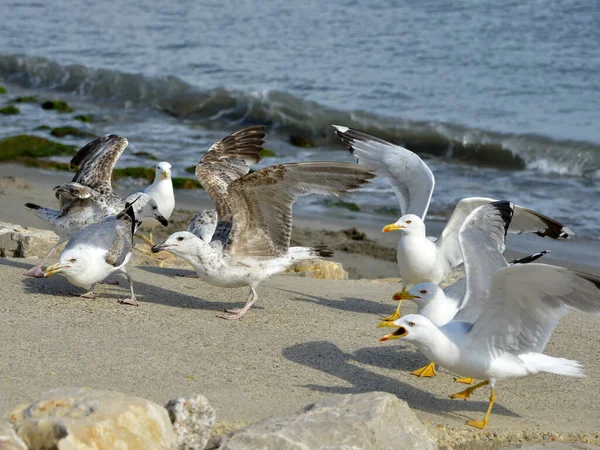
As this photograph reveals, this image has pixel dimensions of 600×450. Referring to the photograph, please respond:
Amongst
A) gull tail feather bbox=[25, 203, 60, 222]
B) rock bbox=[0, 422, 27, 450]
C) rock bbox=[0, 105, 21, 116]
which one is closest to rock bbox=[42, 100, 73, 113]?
rock bbox=[0, 105, 21, 116]

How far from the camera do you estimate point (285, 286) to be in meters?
7.90

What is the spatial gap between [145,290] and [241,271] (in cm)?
92

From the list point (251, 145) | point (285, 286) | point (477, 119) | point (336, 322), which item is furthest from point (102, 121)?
point (336, 322)

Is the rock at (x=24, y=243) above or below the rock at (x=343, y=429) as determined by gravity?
below

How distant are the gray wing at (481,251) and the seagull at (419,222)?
2.24 feet

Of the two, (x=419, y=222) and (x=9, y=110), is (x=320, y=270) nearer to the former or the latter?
(x=419, y=222)

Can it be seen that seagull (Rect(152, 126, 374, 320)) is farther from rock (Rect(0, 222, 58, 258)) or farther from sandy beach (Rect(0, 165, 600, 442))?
rock (Rect(0, 222, 58, 258))

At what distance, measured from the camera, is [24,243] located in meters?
8.47

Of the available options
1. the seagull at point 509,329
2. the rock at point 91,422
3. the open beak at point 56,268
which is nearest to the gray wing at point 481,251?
the seagull at point 509,329

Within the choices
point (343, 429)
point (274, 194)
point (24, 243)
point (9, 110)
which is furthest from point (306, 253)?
point (9, 110)

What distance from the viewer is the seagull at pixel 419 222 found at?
726 centimetres

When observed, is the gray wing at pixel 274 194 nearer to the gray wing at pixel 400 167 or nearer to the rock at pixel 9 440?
the gray wing at pixel 400 167

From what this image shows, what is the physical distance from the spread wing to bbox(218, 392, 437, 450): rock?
3.48 meters

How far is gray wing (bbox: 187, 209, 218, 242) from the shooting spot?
8.16 meters
